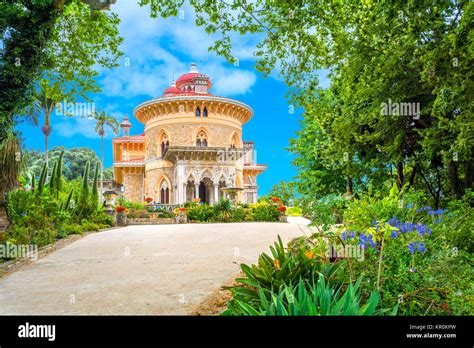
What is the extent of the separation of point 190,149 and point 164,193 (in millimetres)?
6120

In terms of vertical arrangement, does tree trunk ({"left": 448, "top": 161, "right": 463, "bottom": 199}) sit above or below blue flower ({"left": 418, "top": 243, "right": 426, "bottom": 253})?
above

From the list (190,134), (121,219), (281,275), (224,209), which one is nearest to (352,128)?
(281,275)

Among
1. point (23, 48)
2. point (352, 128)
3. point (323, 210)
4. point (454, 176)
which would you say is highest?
point (23, 48)

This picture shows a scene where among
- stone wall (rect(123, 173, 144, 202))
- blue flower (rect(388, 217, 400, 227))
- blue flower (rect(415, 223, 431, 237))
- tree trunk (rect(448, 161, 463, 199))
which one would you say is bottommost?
blue flower (rect(415, 223, 431, 237))

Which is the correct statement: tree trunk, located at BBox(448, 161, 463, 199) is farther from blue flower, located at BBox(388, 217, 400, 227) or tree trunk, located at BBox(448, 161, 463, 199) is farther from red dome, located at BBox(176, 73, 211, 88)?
red dome, located at BBox(176, 73, 211, 88)

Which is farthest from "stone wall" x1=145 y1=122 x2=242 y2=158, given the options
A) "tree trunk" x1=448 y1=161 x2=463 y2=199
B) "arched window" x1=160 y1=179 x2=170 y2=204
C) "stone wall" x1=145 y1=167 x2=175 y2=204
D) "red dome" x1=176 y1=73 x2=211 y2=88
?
"tree trunk" x1=448 y1=161 x2=463 y2=199

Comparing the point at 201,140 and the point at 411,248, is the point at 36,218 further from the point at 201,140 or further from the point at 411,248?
the point at 201,140

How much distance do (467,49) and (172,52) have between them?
17.4 feet

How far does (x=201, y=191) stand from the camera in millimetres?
36938

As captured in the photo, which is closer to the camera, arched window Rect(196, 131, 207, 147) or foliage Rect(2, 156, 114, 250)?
foliage Rect(2, 156, 114, 250)

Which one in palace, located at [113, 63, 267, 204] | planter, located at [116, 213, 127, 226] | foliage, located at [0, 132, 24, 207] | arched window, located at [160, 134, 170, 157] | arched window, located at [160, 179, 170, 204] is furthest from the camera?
arched window, located at [160, 134, 170, 157]

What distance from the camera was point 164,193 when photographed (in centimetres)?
3716

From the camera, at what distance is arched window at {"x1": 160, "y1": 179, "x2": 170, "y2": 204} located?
121ft

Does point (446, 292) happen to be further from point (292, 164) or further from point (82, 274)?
point (292, 164)
